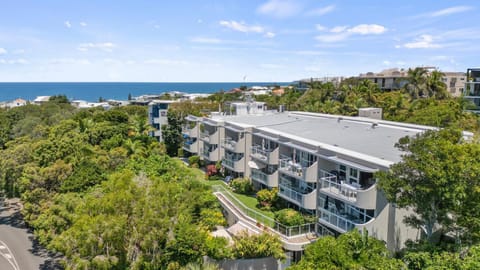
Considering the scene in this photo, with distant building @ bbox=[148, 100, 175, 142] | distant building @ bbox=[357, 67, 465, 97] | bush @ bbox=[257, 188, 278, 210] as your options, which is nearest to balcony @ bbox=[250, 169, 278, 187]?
bush @ bbox=[257, 188, 278, 210]

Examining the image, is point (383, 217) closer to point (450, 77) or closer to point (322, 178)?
point (322, 178)

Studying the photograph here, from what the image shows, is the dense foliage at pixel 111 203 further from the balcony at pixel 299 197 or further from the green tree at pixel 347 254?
the green tree at pixel 347 254

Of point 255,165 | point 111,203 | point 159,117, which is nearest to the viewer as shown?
point 111,203

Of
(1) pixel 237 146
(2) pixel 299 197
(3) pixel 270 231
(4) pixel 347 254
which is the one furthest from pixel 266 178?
(4) pixel 347 254

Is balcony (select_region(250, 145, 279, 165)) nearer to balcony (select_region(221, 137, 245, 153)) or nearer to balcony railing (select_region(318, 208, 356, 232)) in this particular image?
balcony (select_region(221, 137, 245, 153))

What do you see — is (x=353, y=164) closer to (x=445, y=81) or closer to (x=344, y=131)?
(x=344, y=131)

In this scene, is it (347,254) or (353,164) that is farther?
(353,164)
